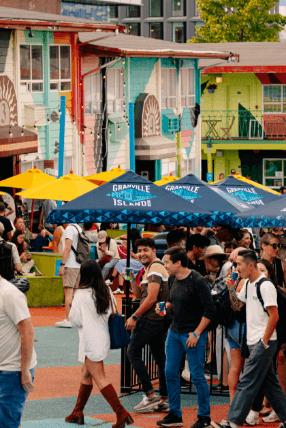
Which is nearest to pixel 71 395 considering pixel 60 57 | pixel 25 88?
pixel 25 88

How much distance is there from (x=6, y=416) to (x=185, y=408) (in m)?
3.13

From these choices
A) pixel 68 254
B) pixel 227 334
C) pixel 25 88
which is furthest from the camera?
pixel 25 88

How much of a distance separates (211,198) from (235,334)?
4.47 meters

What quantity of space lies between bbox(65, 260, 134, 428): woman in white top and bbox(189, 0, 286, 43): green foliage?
128 feet

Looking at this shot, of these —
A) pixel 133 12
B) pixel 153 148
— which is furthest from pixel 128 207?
pixel 133 12

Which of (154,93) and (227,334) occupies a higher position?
(154,93)

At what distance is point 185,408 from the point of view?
28.0 ft

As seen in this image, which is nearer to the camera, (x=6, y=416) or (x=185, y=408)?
(x=6, y=416)

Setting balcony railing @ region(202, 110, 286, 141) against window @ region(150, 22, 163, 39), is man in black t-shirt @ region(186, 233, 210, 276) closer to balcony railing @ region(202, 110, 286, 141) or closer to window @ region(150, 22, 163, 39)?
balcony railing @ region(202, 110, 286, 141)

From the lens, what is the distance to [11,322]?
5793 millimetres

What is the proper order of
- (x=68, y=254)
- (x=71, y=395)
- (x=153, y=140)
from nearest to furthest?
(x=71, y=395), (x=68, y=254), (x=153, y=140)

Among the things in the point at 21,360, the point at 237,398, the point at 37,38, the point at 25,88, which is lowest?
the point at 237,398

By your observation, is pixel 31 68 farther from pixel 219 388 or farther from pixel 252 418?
pixel 252 418

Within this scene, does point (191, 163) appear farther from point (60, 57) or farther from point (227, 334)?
point (227, 334)
